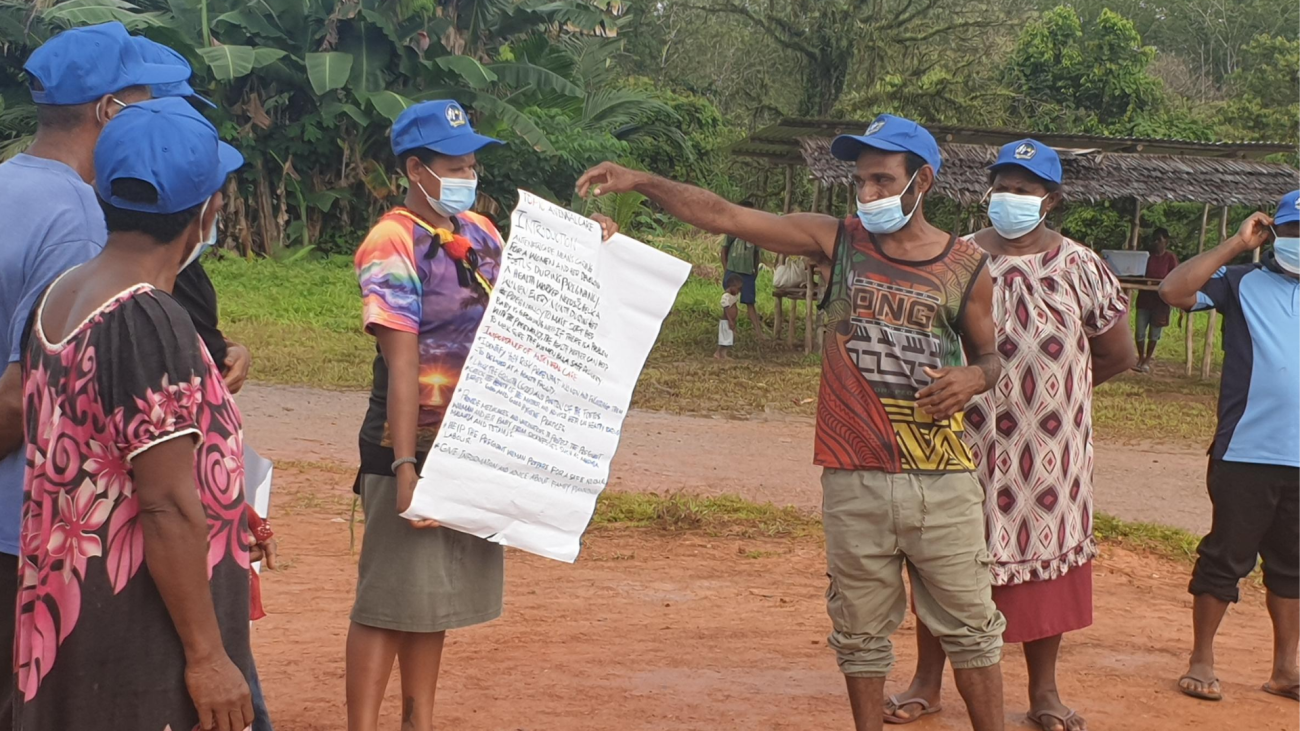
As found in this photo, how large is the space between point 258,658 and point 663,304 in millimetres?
2336

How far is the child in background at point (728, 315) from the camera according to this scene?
14.2 meters

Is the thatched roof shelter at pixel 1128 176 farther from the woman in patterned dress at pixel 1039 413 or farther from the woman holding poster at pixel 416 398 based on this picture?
the woman holding poster at pixel 416 398

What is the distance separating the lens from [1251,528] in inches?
184

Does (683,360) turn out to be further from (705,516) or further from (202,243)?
(202,243)

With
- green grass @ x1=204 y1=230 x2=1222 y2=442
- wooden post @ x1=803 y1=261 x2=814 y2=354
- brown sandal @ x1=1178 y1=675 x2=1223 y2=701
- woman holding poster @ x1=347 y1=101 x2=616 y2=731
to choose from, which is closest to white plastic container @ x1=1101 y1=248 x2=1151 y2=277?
green grass @ x1=204 y1=230 x2=1222 y2=442

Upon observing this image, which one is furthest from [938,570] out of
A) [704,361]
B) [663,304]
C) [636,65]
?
[636,65]

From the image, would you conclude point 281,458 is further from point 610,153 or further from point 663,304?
point 610,153

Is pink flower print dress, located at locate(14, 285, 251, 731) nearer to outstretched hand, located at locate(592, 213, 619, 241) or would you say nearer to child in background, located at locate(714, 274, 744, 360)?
outstretched hand, located at locate(592, 213, 619, 241)

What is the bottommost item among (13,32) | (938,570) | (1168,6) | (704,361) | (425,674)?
(704,361)

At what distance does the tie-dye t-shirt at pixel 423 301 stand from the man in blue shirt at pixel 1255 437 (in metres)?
2.78

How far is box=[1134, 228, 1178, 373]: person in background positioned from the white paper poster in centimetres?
1261

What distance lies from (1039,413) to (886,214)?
1.03m

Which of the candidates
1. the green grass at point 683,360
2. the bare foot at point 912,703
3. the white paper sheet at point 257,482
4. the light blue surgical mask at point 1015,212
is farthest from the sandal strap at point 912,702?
the green grass at point 683,360

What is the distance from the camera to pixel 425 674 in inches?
137
